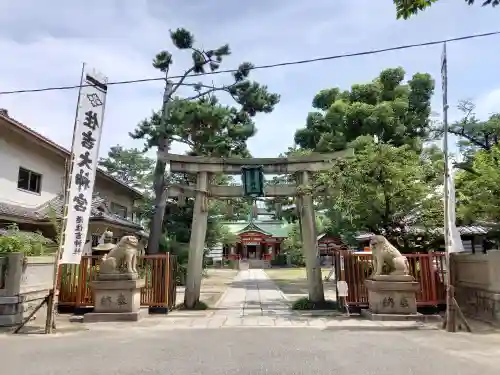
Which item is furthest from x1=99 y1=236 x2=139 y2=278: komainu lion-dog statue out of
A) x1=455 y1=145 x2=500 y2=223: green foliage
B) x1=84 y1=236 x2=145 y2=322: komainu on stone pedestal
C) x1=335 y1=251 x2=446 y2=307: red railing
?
x1=455 y1=145 x2=500 y2=223: green foliage

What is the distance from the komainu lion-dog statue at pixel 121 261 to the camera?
1077 cm

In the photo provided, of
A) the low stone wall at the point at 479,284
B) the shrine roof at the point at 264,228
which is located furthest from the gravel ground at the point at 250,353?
the shrine roof at the point at 264,228

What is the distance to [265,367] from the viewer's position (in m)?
5.87

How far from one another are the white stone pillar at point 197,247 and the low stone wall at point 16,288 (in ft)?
15.2

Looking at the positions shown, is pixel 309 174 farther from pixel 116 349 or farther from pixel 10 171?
pixel 10 171

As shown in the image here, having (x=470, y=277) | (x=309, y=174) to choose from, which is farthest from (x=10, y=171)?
(x=470, y=277)

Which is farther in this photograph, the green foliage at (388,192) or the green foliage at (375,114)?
the green foliage at (375,114)

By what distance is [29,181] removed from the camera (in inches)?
678

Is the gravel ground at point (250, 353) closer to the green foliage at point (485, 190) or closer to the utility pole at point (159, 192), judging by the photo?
the green foliage at point (485, 190)

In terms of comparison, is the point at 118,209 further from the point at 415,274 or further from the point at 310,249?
the point at 415,274

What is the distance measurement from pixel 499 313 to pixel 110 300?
9.35 meters

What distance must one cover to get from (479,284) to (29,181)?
1685cm

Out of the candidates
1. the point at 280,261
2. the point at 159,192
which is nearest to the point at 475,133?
the point at 159,192

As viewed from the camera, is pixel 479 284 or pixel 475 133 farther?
pixel 475 133
